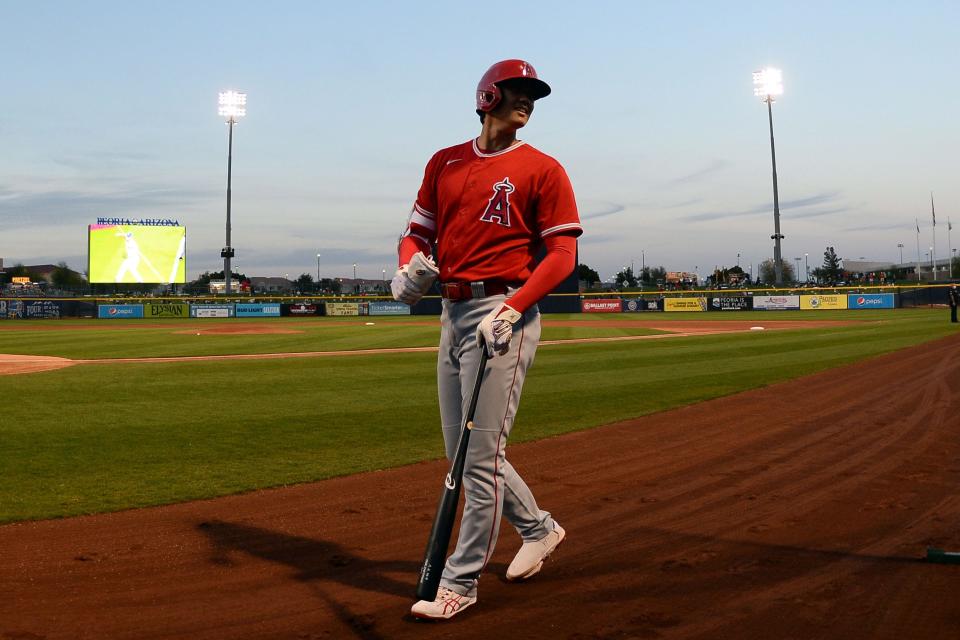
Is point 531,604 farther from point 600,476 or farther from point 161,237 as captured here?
point 161,237

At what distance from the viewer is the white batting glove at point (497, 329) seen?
313 cm

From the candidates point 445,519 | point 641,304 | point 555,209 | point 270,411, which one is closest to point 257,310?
point 641,304

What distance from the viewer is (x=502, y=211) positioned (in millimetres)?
3316

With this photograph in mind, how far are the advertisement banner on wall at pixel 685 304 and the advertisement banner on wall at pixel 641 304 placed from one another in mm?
551

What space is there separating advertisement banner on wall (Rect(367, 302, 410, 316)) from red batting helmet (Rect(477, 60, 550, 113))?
1922 inches

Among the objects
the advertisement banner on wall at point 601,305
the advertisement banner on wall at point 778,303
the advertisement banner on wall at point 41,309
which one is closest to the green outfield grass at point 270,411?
the advertisement banner on wall at point 778,303

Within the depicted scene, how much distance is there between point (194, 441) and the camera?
25.0ft

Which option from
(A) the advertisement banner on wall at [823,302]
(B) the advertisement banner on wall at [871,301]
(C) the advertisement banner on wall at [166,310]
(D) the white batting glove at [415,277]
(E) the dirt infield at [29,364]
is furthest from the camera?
(C) the advertisement banner on wall at [166,310]

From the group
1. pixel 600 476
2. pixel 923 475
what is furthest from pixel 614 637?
pixel 923 475

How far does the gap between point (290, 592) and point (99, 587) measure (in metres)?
0.93

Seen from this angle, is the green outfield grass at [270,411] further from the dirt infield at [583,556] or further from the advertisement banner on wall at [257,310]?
the advertisement banner on wall at [257,310]

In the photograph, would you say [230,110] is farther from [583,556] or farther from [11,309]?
[583,556]

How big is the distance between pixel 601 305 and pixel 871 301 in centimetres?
1682

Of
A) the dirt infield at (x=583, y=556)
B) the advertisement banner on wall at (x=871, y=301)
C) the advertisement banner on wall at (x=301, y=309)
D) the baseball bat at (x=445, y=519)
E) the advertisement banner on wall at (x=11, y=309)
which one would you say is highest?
the advertisement banner on wall at (x=11, y=309)
